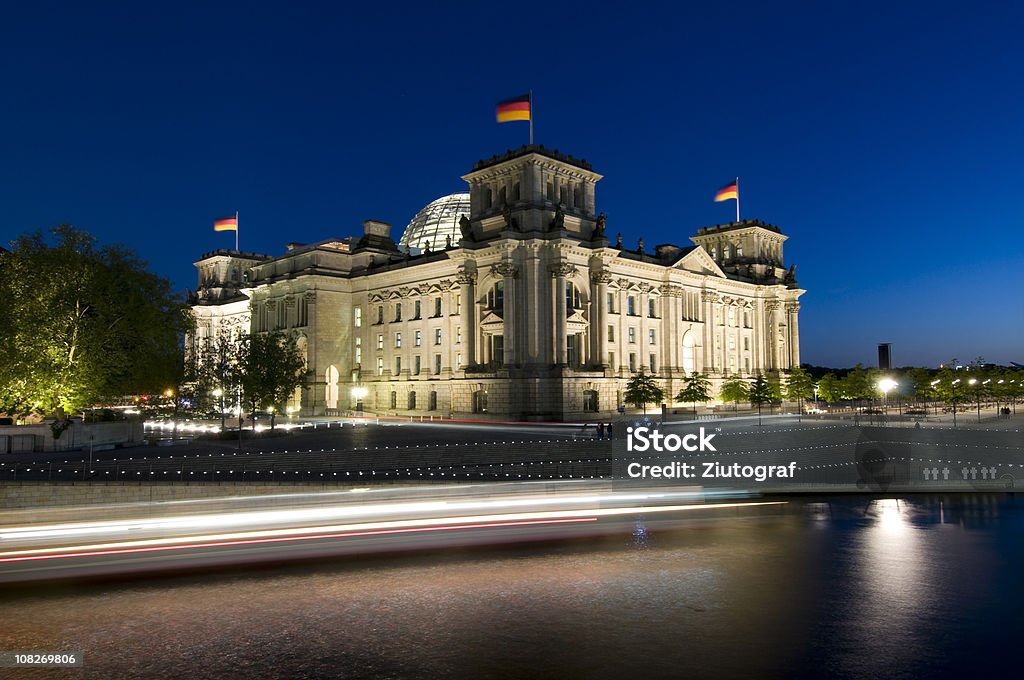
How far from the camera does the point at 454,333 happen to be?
3039 inches

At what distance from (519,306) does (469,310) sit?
6.99 meters

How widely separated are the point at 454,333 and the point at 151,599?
211 feet

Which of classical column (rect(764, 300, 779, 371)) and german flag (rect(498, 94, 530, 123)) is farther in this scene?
classical column (rect(764, 300, 779, 371))

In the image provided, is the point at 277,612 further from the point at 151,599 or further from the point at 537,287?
the point at 537,287

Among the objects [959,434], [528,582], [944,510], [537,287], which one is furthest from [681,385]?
[528,582]

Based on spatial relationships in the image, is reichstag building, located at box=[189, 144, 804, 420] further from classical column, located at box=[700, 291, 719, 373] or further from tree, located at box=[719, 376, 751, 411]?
tree, located at box=[719, 376, 751, 411]

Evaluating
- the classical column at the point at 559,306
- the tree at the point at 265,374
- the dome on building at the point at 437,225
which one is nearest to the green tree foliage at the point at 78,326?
the tree at the point at 265,374

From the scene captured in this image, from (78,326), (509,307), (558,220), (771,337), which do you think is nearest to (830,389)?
(771,337)

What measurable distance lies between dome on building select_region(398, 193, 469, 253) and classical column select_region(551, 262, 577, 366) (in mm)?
31649

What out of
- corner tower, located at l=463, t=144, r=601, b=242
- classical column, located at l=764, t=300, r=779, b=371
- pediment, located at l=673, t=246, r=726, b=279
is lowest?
classical column, located at l=764, t=300, r=779, b=371

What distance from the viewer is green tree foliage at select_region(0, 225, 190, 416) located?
142 ft

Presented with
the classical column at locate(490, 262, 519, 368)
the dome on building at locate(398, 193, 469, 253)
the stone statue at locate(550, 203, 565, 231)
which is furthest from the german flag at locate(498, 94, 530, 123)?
the dome on building at locate(398, 193, 469, 253)

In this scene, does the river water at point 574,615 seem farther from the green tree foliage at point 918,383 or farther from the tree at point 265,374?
the green tree foliage at point 918,383

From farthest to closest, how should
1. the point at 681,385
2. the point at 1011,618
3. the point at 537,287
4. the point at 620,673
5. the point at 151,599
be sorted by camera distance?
the point at 681,385 → the point at 537,287 → the point at 151,599 → the point at 1011,618 → the point at 620,673
